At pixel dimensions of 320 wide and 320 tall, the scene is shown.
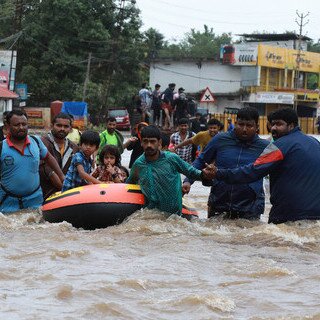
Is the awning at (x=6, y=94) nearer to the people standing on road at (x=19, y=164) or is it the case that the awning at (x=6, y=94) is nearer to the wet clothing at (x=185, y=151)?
the wet clothing at (x=185, y=151)

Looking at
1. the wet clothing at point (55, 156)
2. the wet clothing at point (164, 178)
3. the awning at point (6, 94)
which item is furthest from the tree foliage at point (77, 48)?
the wet clothing at point (164, 178)

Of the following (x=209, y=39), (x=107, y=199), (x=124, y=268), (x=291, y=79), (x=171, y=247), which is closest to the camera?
(x=124, y=268)

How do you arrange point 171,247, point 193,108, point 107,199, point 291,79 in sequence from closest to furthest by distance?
point 171,247 → point 107,199 → point 193,108 → point 291,79

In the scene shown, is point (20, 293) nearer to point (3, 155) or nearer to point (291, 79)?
point (3, 155)

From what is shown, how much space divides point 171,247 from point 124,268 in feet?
4.23

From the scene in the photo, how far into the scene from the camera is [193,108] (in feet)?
99.7

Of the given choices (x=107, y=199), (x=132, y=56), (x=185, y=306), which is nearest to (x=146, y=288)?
(x=185, y=306)

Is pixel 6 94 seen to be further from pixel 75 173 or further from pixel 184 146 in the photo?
pixel 75 173

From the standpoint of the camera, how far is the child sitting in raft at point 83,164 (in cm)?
989

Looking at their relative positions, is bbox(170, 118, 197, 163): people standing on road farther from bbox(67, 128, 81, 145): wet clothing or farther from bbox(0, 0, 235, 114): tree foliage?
bbox(0, 0, 235, 114): tree foliage

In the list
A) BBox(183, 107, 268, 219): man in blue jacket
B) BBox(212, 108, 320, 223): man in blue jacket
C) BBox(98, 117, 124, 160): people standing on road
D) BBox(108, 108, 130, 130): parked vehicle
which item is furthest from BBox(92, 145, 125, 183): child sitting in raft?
BBox(108, 108, 130, 130): parked vehicle

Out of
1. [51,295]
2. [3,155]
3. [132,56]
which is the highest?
[132,56]

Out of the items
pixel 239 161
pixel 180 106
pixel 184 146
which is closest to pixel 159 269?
pixel 239 161

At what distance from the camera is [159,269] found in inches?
282
